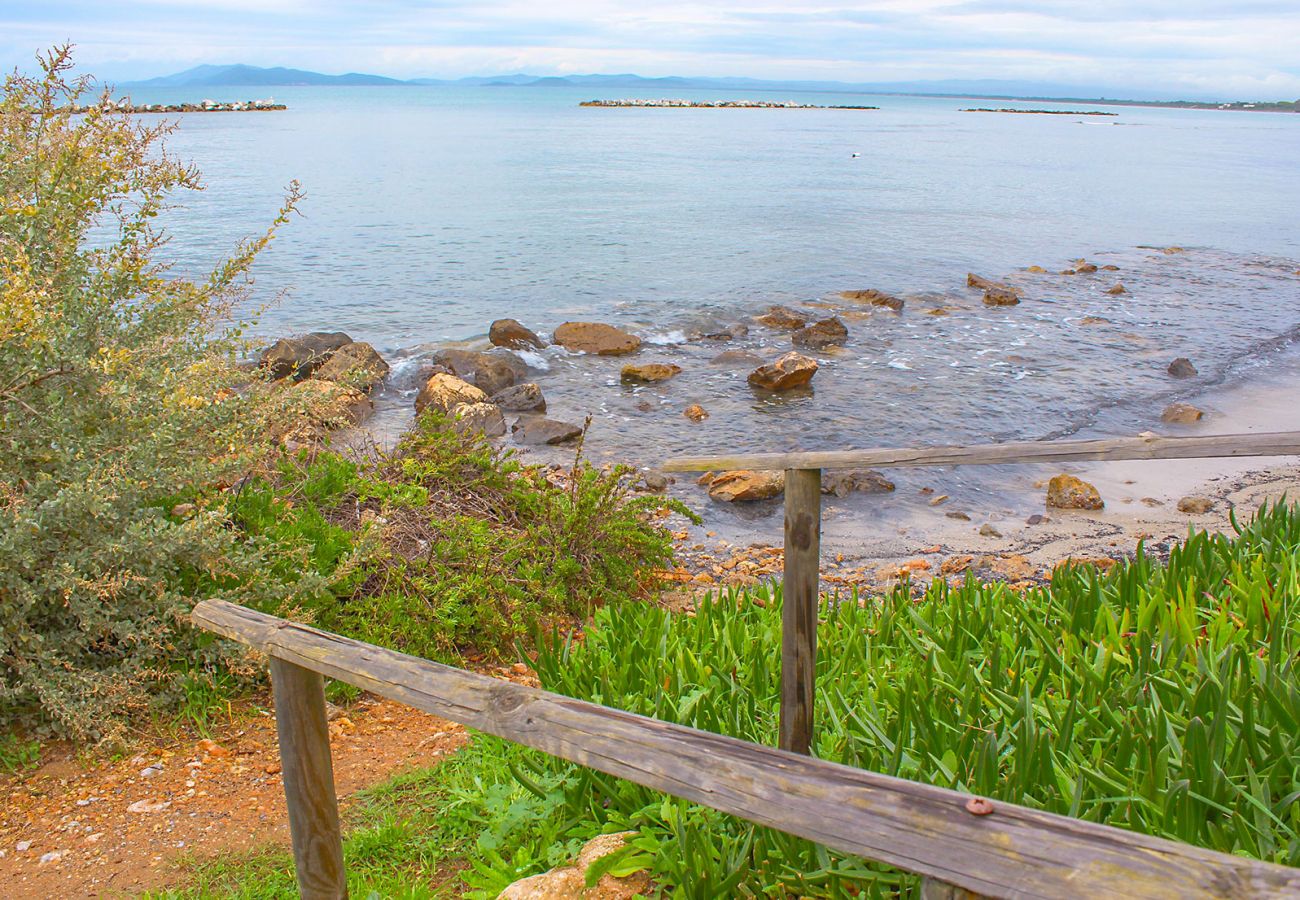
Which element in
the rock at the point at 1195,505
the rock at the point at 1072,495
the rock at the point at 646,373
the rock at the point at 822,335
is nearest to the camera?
the rock at the point at 1195,505

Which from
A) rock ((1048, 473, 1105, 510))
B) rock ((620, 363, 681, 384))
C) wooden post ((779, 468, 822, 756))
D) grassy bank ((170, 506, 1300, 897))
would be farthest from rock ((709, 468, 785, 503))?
wooden post ((779, 468, 822, 756))

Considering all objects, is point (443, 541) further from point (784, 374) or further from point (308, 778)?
point (784, 374)

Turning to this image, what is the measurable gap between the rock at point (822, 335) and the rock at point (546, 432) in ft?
19.9

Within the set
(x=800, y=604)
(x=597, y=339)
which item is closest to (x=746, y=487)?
(x=800, y=604)

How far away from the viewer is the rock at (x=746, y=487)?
10070 millimetres

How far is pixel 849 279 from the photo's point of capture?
76.1ft

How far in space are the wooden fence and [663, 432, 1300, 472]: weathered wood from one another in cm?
190

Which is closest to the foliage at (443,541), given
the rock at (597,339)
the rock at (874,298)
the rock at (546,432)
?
the rock at (546,432)

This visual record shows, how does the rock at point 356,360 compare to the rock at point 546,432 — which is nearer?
the rock at point 546,432

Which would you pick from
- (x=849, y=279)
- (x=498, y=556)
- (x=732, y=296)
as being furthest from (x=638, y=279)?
(x=498, y=556)

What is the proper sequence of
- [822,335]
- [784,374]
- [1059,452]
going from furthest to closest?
1. [822,335]
2. [784,374]
3. [1059,452]

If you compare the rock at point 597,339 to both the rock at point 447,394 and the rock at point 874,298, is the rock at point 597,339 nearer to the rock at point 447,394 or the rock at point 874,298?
the rock at point 447,394

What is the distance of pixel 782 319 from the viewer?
18641 millimetres

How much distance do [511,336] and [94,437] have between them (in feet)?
40.4
